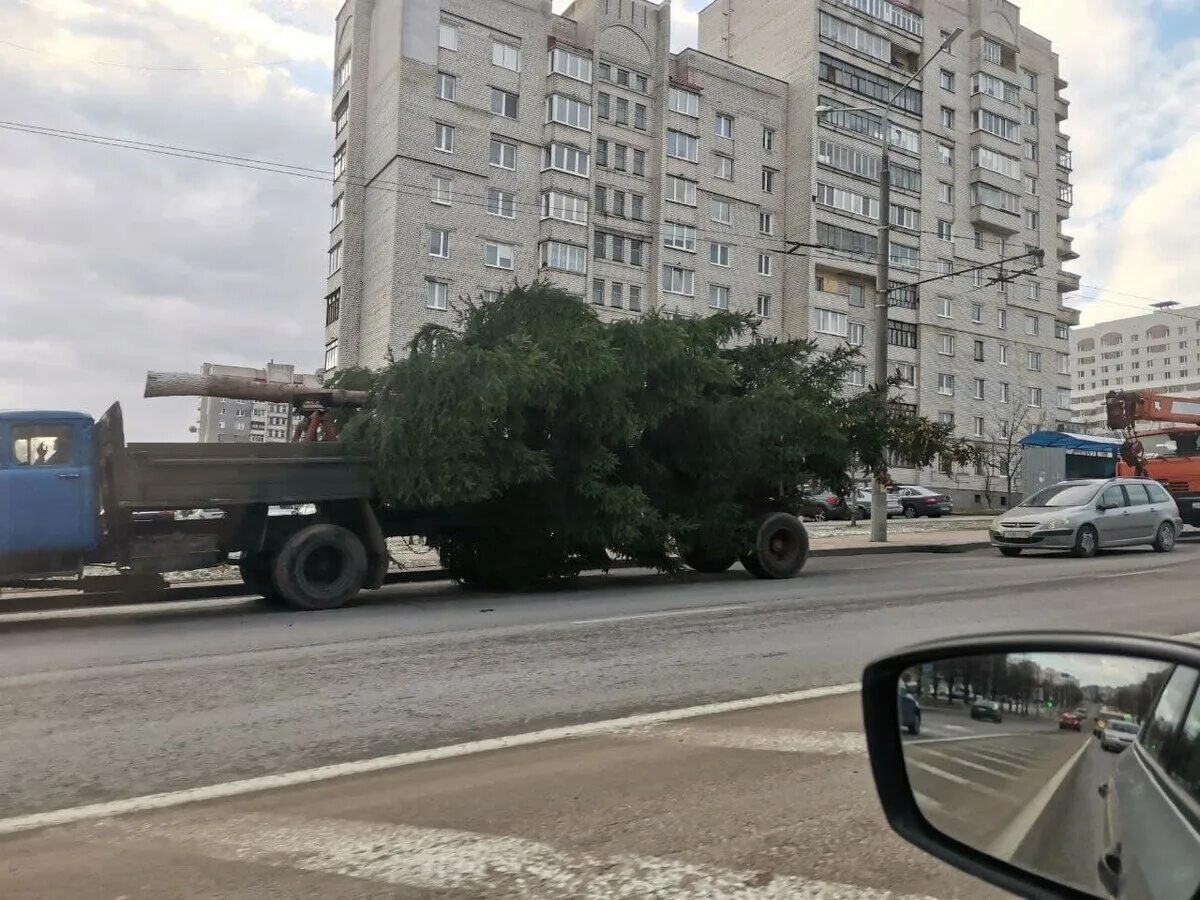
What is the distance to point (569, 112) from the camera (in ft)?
158

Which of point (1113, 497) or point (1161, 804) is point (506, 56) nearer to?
point (1113, 497)

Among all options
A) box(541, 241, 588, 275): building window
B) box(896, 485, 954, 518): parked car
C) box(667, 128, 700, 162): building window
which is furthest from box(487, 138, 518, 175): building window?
box(896, 485, 954, 518): parked car

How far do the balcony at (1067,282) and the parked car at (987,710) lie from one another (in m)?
76.3

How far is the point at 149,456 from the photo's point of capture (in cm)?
1059

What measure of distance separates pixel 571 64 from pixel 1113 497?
37.8 metres

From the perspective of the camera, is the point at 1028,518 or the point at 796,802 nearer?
the point at 796,802

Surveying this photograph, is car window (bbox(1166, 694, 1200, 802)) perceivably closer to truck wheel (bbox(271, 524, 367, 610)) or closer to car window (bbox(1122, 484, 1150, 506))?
truck wheel (bbox(271, 524, 367, 610))

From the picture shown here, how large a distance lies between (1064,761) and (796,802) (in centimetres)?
276

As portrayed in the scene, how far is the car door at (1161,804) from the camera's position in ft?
4.45

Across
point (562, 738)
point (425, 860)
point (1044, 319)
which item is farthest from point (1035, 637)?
point (1044, 319)

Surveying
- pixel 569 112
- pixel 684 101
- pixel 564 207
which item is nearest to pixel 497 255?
pixel 564 207

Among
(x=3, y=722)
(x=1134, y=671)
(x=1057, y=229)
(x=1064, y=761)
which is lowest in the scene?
(x=3, y=722)

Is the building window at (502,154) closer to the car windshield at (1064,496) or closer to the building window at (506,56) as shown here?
the building window at (506,56)

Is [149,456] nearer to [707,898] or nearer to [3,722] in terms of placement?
[3,722]
